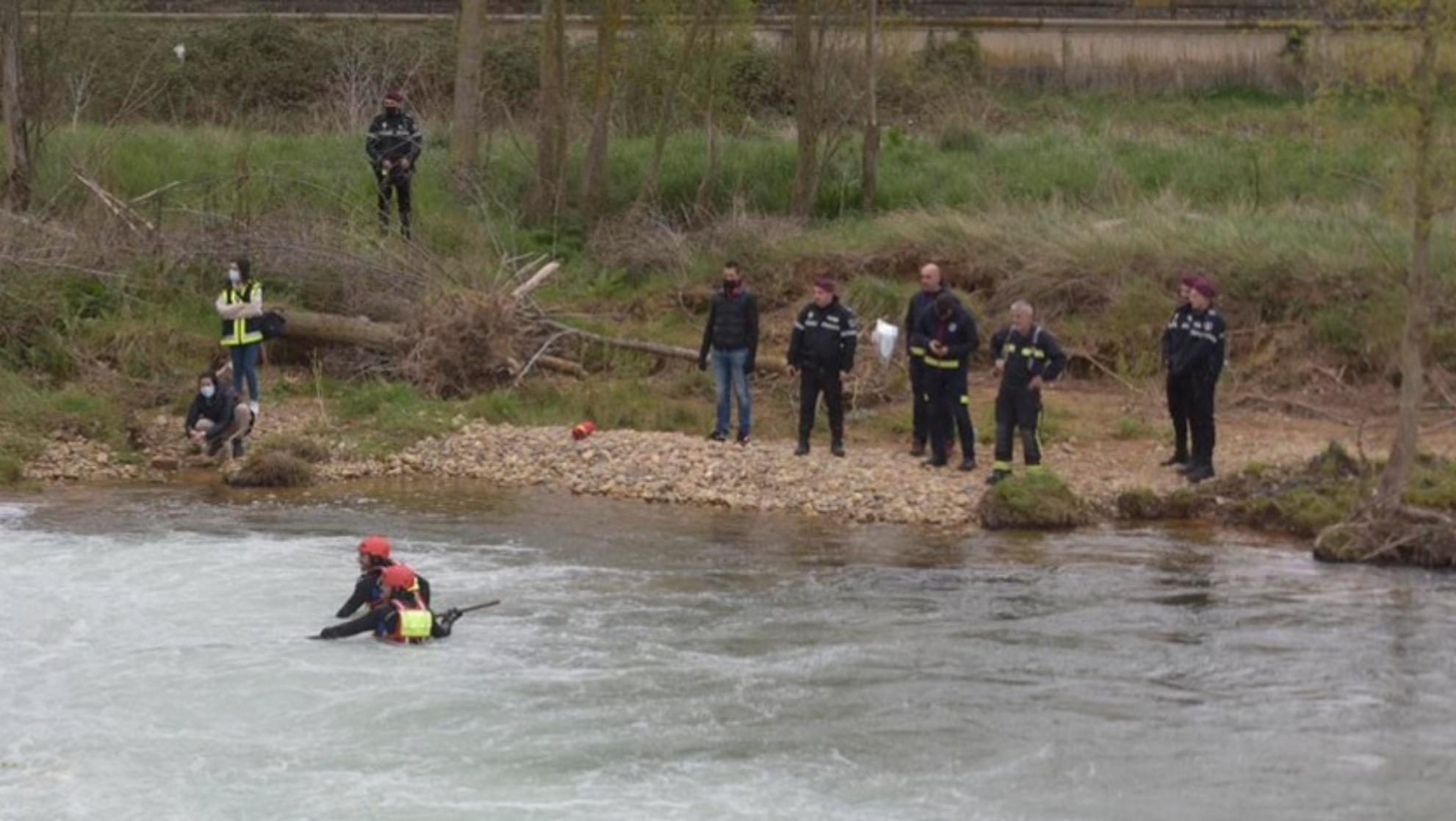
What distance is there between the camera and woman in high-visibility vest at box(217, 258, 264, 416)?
22.8 m

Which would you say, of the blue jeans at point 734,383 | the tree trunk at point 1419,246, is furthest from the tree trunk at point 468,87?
the tree trunk at point 1419,246

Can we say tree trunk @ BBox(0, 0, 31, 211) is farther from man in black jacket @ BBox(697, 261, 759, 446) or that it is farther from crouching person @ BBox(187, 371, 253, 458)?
man in black jacket @ BBox(697, 261, 759, 446)

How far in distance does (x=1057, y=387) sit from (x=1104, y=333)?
3.09 feet

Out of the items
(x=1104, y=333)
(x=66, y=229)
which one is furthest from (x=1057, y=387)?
(x=66, y=229)

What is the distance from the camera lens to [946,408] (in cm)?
2125

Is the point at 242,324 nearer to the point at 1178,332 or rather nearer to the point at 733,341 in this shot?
the point at 733,341

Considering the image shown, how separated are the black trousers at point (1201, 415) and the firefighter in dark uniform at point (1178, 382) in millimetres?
95

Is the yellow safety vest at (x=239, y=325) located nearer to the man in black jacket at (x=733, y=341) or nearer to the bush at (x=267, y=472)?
the bush at (x=267, y=472)

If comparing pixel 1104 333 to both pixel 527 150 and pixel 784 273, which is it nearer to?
pixel 784 273

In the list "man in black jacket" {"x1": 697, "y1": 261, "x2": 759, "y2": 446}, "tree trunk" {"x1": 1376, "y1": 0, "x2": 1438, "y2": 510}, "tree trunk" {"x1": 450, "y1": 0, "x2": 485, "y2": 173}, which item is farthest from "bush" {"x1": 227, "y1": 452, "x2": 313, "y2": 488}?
"tree trunk" {"x1": 1376, "y1": 0, "x2": 1438, "y2": 510}

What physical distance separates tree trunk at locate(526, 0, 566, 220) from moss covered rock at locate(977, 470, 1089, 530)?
12.8 metres

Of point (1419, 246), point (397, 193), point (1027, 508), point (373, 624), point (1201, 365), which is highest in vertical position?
point (397, 193)

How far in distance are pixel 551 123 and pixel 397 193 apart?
403 centimetres

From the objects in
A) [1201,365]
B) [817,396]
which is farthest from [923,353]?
[1201,365]
